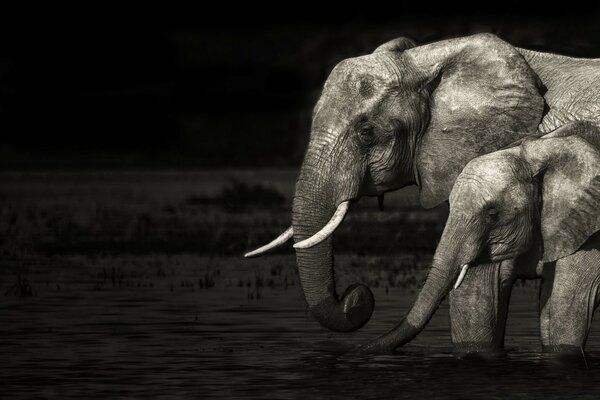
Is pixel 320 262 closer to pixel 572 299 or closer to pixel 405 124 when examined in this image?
pixel 405 124

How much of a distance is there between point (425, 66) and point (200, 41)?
260ft

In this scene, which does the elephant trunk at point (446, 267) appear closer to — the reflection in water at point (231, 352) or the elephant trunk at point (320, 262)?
A: the reflection in water at point (231, 352)

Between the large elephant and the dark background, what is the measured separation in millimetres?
59501

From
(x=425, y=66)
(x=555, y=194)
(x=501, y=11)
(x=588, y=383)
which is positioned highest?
(x=501, y=11)

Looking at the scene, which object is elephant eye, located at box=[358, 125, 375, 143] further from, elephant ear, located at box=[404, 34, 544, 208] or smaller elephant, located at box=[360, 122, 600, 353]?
smaller elephant, located at box=[360, 122, 600, 353]

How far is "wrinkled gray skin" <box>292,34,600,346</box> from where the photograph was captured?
17.0m

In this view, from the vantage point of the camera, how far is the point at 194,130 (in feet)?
294

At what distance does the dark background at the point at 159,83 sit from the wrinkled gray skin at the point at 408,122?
59.5 m

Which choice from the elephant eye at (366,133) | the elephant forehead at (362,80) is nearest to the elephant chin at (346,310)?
the elephant eye at (366,133)

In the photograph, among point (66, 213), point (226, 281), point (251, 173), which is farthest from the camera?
point (251, 173)

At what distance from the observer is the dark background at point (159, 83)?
81.9 m

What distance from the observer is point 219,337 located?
749 inches

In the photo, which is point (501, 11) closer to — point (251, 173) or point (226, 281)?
point (251, 173)

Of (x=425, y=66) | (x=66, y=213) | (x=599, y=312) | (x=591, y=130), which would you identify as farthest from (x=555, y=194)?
(x=66, y=213)
